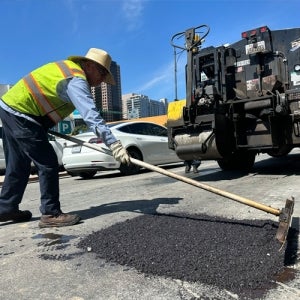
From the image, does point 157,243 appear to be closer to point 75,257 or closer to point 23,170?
point 75,257

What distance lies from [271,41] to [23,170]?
5.74m

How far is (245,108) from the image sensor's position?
7828 millimetres

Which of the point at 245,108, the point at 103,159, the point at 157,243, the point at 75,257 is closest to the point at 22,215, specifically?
the point at 75,257

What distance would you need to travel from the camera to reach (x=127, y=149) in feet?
36.1

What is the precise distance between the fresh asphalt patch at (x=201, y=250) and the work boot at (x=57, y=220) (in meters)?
0.53

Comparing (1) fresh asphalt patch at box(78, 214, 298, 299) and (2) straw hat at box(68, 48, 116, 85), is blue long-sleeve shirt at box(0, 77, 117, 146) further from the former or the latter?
(1) fresh asphalt patch at box(78, 214, 298, 299)

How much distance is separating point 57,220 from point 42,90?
1333 millimetres

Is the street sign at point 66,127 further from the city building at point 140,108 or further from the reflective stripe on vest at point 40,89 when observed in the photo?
the city building at point 140,108

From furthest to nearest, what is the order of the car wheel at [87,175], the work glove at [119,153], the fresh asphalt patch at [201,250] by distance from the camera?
the car wheel at [87,175] < the work glove at [119,153] < the fresh asphalt patch at [201,250]

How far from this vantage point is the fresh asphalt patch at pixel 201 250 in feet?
9.54

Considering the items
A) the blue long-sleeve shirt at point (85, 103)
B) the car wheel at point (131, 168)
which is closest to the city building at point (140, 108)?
the car wheel at point (131, 168)

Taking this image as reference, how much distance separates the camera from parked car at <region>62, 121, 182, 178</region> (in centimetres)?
1019

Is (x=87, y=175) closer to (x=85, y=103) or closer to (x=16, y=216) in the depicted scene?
(x=16, y=216)

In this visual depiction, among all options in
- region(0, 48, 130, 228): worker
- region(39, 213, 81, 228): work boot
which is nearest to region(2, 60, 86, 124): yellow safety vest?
region(0, 48, 130, 228): worker
